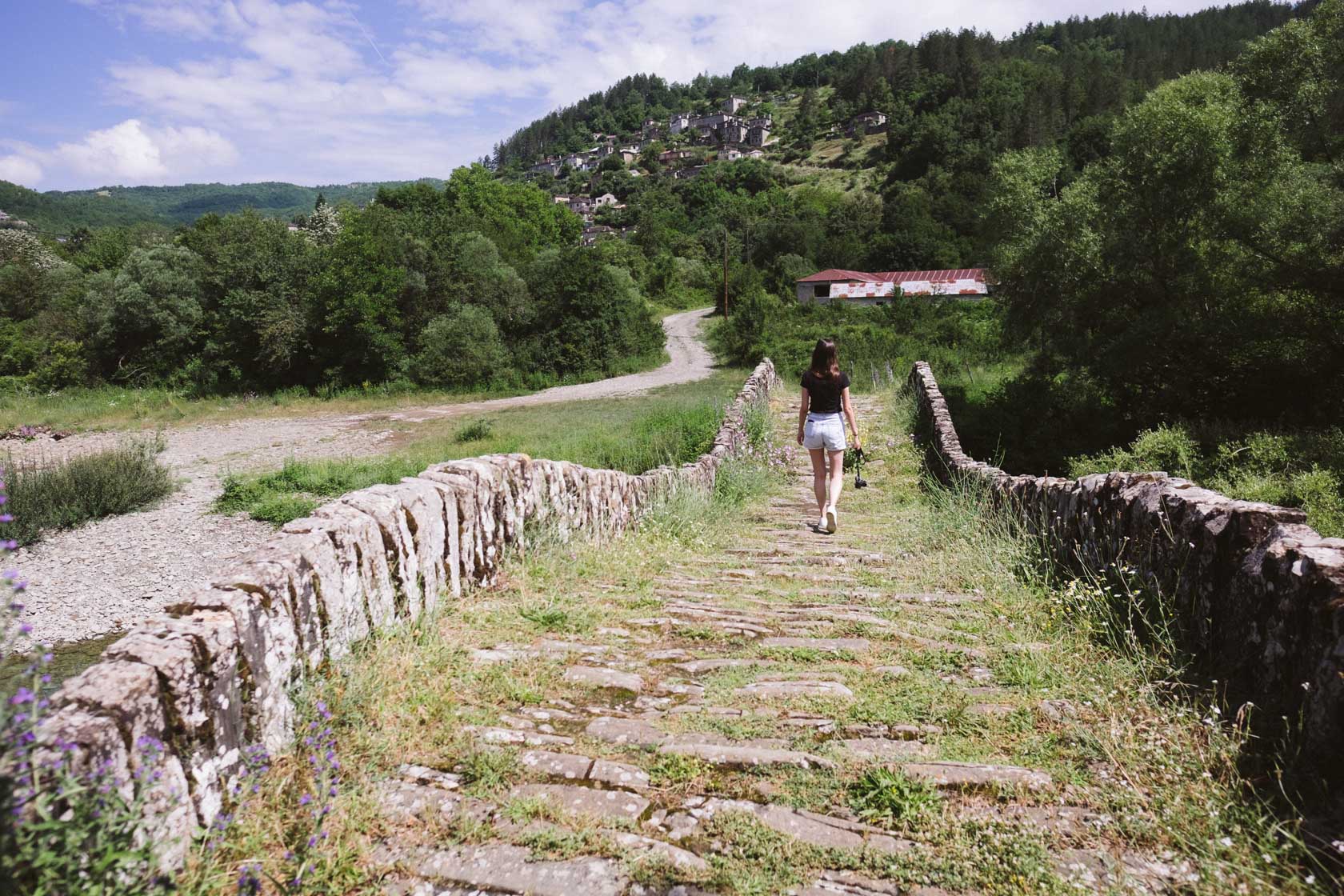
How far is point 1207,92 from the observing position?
64.7 ft

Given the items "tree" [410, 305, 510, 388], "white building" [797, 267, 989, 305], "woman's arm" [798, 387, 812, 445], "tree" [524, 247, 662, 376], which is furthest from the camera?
"white building" [797, 267, 989, 305]

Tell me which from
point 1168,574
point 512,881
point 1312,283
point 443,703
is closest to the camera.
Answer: point 512,881

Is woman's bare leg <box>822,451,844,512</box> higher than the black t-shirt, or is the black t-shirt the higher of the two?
the black t-shirt

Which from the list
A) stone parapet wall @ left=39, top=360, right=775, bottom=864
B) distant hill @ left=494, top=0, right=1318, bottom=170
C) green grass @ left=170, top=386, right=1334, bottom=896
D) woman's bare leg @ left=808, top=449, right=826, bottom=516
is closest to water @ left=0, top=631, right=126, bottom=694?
stone parapet wall @ left=39, top=360, right=775, bottom=864

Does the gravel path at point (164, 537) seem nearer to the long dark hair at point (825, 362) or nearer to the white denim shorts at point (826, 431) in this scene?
the white denim shorts at point (826, 431)

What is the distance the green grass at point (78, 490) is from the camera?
15609mm

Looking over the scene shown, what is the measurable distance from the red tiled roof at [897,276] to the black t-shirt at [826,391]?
5767 cm

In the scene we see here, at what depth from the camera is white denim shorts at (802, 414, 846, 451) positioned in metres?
7.67

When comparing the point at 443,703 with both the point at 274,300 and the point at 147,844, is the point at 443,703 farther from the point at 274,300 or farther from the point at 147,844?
the point at 274,300

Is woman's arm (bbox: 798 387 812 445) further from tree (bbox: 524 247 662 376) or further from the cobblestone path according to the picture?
tree (bbox: 524 247 662 376)

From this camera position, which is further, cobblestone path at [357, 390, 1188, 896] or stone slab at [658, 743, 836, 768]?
stone slab at [658, 743, 836, 768]

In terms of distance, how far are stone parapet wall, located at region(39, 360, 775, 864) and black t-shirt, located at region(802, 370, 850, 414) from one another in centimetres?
420

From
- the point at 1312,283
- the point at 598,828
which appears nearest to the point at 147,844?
the point at 598,828

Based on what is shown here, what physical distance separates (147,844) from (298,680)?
900 millimetres
